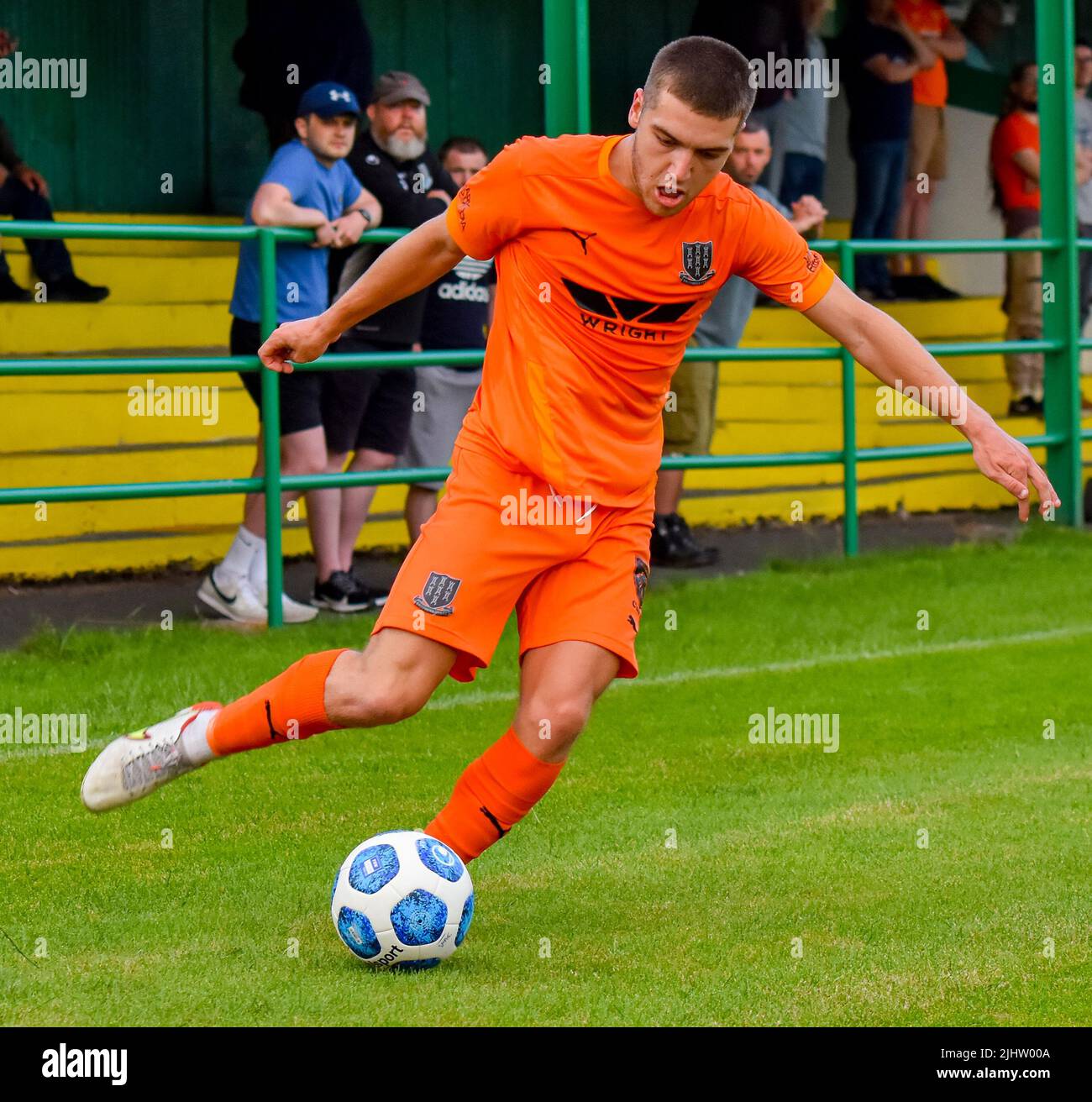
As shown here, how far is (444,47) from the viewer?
12.0m

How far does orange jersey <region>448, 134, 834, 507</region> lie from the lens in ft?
14.2

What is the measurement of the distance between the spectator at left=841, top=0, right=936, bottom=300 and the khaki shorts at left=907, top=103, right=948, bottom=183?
0.80 metres

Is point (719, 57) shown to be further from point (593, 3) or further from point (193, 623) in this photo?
point (593, 3)

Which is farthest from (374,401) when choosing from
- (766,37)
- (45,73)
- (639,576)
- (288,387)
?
(639,576)

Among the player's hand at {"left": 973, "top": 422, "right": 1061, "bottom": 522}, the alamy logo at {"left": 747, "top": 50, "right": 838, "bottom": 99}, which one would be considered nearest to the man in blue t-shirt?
the alamy logo at {"left": 747, "top": 50, "right": 838, "bottom": 99}

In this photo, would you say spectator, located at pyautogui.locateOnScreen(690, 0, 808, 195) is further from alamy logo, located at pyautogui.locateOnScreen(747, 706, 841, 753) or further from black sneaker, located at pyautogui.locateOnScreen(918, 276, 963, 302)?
alamy logo, located at pyautogui.locateOnScreen(747, 706, 841, 753)

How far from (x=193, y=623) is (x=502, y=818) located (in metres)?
4.01

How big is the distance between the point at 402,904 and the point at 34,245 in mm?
6926

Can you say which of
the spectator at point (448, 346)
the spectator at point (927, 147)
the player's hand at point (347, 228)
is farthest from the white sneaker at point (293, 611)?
the spectator at point (927, 147)

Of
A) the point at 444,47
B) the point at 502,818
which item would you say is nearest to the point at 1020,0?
the point at 444,47

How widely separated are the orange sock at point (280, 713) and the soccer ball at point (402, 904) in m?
0.35

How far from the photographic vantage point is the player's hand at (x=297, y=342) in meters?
4.48

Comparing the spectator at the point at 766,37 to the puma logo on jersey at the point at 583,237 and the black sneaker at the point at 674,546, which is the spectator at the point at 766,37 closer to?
the black sneaker at the point at 674,546

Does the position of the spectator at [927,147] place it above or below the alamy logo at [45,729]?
above
